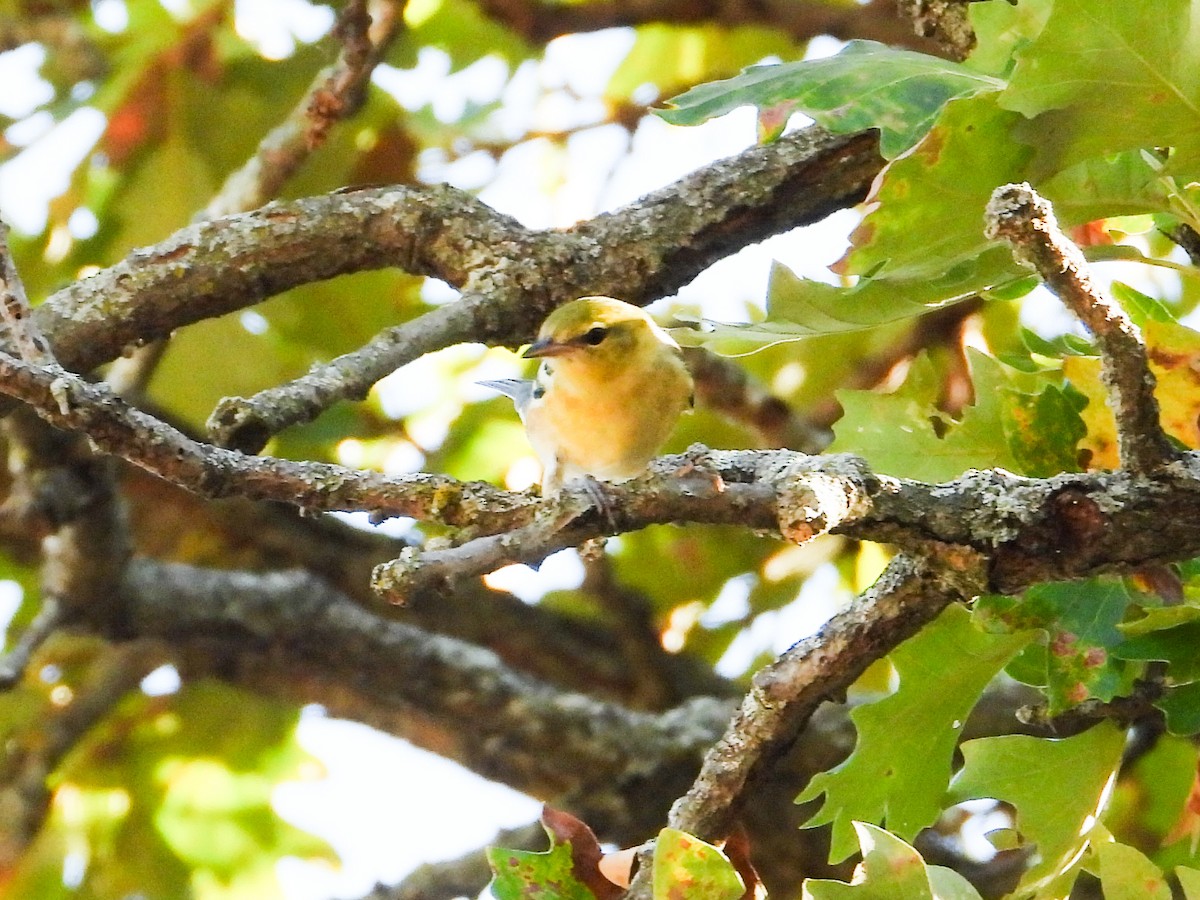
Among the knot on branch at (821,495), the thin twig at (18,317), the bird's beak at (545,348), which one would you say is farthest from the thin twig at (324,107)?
the knot on branch at (821,495)

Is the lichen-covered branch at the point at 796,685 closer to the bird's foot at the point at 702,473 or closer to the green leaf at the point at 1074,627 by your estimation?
the green leaf at the point at 1074,627

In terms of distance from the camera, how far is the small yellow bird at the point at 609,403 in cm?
248

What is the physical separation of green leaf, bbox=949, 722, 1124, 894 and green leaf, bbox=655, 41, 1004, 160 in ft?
2.42

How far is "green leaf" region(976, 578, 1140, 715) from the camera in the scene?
1619 mm

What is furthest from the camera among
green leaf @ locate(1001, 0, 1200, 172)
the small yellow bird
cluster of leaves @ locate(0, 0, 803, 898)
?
cluster of leaves @ locate(0, 0, 803, 898)

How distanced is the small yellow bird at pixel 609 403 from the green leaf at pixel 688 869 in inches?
46.4

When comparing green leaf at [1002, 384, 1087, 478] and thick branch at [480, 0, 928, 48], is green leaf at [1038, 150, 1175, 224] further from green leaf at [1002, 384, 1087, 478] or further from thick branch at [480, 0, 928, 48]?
thick branch at [480, 0, 928, 48]

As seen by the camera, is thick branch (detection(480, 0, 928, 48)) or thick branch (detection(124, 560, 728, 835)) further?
thick branch (detection(480, 0, 928, 48))

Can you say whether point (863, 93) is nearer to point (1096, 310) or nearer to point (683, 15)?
point (1096, 310)

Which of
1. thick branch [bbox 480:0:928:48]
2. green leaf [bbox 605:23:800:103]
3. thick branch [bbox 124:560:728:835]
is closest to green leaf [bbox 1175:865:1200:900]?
thick branch [bbox 124:560:728:835]

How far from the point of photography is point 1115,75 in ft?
4.74

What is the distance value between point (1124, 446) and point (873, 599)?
31 centimetres

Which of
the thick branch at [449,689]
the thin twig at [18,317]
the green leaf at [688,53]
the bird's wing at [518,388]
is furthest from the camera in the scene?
the green leaf at [688,53]

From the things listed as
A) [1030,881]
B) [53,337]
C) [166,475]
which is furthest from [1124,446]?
[53,337]
